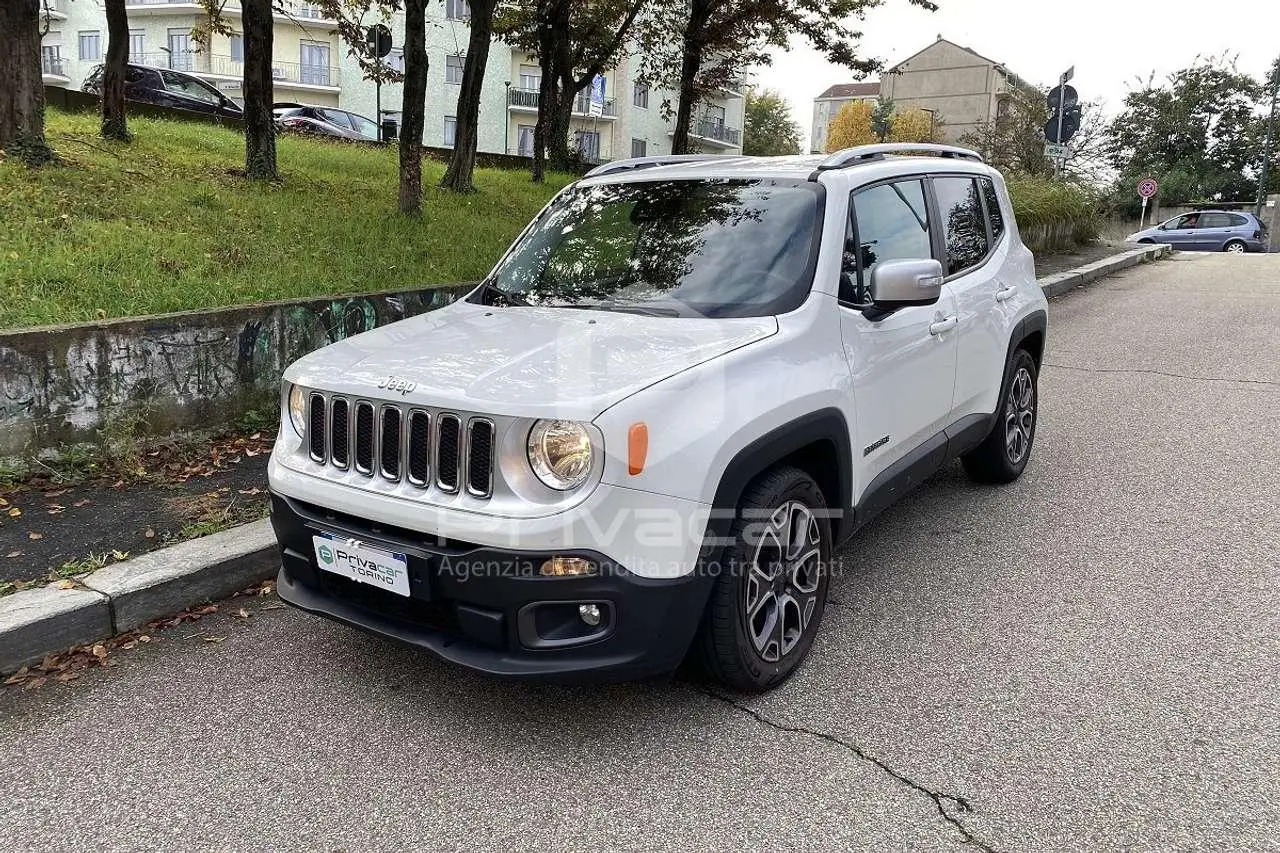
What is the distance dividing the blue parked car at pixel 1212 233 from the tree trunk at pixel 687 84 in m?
15.4

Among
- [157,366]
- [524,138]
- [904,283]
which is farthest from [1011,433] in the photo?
[524,138]

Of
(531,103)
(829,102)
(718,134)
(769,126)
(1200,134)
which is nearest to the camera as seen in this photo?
(1200,134)

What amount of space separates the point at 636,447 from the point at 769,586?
0.85 meters

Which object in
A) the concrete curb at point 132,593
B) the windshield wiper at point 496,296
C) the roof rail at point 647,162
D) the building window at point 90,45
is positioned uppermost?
the building window at point 90,45

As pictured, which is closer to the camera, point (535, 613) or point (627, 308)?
point (535, 613)

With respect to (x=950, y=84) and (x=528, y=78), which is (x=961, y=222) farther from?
(x=950, y=84)

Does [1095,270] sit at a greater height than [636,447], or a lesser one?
greater

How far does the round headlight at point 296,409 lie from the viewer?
3.23 metres

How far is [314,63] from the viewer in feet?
168

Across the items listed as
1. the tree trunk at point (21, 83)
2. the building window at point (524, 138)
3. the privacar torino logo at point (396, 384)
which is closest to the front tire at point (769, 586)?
the privacar torino logo at point (396, 384)

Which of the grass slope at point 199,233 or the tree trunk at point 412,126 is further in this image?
the tree trunk at point 412,126

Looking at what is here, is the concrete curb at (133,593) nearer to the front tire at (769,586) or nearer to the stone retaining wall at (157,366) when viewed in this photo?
the stone retaining wall at (157,366)

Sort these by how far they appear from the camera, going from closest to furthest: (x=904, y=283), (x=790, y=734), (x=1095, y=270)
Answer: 1. (x=790, y=734)
2. (x=904, y=283)
3. (x=1095, y=270)

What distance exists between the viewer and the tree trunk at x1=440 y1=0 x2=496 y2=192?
37.0ft
